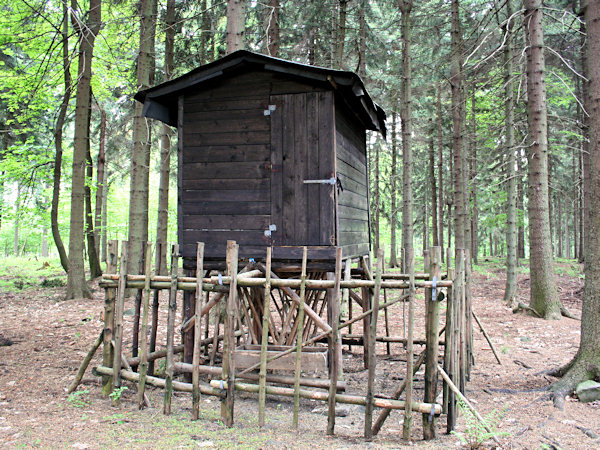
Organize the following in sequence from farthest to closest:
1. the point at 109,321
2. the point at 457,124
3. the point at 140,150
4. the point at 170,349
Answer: the point at 457,124 → the point at 140,150 → the point at 109,321 → the point at 170,349

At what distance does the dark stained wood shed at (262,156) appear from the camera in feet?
21.1

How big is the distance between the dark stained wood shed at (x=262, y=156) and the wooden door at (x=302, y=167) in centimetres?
2

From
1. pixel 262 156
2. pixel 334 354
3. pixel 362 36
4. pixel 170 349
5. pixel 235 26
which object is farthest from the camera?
pixel 362 36

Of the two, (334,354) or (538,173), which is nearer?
(334,354)

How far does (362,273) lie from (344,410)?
343 cm

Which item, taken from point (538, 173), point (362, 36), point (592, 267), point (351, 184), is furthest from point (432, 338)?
point (362, 36)

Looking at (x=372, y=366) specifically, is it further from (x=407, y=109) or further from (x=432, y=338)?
(x=407, y=109)

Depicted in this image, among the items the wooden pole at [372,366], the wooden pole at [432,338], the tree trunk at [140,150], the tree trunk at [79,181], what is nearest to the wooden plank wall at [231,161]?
the wooden pole at [372,366]

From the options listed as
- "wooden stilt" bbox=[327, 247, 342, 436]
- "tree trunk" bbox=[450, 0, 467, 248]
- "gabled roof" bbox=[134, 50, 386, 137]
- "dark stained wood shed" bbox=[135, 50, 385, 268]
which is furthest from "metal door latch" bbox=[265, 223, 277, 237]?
"tree trunk" bbox=[450, 0, 467, 248]

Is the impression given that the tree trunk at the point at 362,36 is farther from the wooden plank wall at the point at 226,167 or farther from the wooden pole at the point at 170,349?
the wooden pole at the point at 170,349

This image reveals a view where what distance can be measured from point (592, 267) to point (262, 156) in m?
4.85

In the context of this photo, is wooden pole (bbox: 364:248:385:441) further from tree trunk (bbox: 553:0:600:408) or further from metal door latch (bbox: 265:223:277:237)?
tree trunk (bbox: 553:0:600:408)

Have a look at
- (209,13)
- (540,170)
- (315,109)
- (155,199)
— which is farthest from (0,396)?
(155,199)

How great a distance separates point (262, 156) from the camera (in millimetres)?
6715
